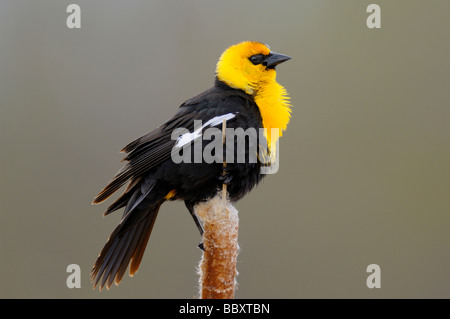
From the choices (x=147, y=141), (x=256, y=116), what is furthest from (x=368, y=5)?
(x=147, y=141)

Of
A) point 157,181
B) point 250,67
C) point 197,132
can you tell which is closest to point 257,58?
point 250,67

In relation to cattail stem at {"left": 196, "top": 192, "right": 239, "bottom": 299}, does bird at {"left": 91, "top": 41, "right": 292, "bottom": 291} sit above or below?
above

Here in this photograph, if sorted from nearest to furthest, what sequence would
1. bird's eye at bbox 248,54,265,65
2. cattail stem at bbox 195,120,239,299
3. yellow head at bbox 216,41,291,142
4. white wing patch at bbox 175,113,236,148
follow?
cattail stem at bbox 195,120,239,299 → white wing patch at bbox 175,113,236,148 → yellow head at bbox 216,41,291,142 → bird's eye at bbox 248,54,265,65

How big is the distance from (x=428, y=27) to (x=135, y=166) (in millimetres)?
3232

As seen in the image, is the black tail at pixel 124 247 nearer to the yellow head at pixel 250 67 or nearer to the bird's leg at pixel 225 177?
the bird's leg at pixel 225 177

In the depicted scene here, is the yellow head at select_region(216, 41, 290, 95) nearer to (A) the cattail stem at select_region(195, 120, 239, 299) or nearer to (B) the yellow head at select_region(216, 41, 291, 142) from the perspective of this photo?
(B) the yellow head at select_region(216, 41, 291, 142)

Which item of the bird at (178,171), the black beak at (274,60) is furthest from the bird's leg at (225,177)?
the black beak at (274,60)

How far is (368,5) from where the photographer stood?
4000mm

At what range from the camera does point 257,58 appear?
248 cm

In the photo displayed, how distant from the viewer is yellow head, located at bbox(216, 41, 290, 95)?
2443mm

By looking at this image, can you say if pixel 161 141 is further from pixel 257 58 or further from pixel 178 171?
pixel 257 58

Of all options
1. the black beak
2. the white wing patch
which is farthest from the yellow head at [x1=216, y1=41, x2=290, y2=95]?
the white wing patch

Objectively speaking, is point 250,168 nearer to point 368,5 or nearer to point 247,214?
point 247,214

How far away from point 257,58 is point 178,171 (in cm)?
80
